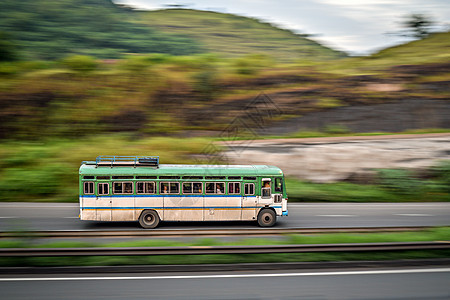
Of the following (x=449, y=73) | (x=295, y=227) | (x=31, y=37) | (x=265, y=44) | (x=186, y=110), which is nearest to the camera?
(x=295, y=227)

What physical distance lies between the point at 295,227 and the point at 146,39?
132 feet

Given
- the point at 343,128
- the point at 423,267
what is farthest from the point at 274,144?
the point at 423,267

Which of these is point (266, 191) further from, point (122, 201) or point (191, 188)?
point (122, 201)

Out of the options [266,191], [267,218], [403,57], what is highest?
[403,57]

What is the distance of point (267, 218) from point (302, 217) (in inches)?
88.9

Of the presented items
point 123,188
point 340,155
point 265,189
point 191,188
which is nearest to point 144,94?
point 340,155

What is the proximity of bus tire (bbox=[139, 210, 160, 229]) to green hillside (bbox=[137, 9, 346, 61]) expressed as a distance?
40680 mm

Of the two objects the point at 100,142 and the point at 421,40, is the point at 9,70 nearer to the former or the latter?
the point at 100,142

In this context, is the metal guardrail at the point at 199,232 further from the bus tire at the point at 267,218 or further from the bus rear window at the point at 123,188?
the bus rear window at the point at 123,188

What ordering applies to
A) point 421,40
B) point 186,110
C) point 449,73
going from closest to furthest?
point 186,110 < point 449,73 < point 421,40

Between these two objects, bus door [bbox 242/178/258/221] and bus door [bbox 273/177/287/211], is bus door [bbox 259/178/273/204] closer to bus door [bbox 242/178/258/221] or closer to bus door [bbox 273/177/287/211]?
bus door [bbox 273/177/287/211]

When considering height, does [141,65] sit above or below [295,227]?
above

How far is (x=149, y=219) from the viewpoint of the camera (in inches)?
561

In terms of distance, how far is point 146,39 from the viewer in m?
49.3
